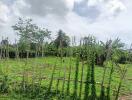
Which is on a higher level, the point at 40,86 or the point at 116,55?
the point at 116,55

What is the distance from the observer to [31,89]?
79.1 feet

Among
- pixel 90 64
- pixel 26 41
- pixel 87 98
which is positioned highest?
pixel 26 41

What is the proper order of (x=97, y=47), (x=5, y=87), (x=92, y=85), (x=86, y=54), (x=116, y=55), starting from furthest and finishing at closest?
(x=97, y=47) < (x=86, y=54) < (x=116, y=55) < (x=92, y=85) < (x=5, y=87)

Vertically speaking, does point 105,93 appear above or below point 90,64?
below

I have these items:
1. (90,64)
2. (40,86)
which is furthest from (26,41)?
(40,86)

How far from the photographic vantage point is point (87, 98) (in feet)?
71.3

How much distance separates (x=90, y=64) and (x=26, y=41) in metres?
6.89

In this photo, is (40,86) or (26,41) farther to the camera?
(26,41)

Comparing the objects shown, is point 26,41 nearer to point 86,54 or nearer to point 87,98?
point 86,54

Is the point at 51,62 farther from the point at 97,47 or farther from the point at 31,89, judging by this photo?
the point at 31,89

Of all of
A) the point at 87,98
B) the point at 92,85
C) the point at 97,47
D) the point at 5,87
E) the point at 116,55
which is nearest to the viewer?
the point at 87,98

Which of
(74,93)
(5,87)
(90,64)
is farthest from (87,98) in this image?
(90,64)

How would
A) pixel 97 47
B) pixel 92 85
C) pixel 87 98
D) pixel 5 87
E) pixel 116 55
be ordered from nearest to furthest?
pixel 87 98 < pixel 5 87 < pixel 92 85 < pixel 116 55 < pixel 97 47

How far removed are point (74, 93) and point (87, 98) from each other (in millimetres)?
1137
